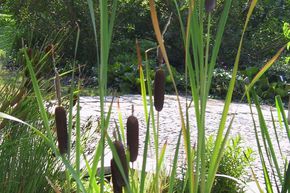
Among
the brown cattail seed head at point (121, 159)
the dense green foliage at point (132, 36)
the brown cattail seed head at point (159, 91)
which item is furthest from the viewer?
the dense green foliage at point (132, 36)

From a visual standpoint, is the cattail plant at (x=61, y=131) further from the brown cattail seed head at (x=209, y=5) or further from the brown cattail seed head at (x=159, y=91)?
the brown cattail seed head at (x=209, y=5)

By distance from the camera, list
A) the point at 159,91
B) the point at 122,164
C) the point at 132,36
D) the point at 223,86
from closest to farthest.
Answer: the point at 122,164
the point at 159,91
the point at 223,86
the point at 132,36

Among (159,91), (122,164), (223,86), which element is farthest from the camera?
(223,86)

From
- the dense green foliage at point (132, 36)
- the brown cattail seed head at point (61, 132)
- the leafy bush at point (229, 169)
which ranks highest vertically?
the dense green foliage at point (132, 36)

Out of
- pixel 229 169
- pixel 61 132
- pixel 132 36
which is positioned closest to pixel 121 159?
pixel 61 132

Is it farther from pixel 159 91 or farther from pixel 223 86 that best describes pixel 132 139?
pixel 223 86

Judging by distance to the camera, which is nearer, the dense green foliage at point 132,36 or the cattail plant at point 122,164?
the cattail plant at point 122,164

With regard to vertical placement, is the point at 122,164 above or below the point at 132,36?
below

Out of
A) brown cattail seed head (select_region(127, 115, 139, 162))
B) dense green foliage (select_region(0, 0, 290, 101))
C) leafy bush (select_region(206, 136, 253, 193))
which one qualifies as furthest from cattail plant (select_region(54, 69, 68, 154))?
dense green foliage (select_region(0, 0, 290, 101))

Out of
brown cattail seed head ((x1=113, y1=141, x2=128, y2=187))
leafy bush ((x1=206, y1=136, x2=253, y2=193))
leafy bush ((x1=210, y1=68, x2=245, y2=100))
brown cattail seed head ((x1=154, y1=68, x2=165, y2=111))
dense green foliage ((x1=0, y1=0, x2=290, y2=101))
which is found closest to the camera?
brown cattail seed head ((x1=113, y1=141, x2=128, y2=187))

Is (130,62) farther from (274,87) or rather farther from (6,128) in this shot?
(6,128)

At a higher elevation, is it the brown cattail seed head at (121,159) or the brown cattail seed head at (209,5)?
the brown cattail seed head at (209,5)

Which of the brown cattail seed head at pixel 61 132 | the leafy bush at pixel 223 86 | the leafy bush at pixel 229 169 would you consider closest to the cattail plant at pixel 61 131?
the brown cattail seed head at pixel 61 132

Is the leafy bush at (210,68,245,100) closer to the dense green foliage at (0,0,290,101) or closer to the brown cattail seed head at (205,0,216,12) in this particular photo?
the dense green foliage at (0,0,290,101)
